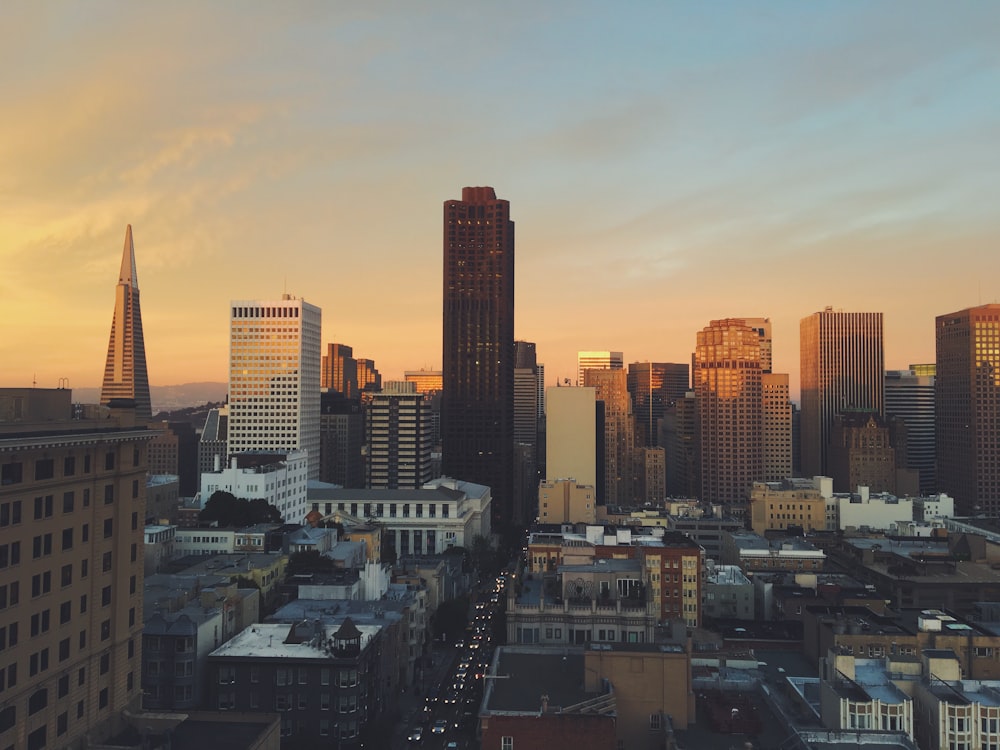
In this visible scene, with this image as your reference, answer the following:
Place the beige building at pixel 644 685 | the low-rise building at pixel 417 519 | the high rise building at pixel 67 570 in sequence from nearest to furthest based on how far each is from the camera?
the high rise building at pixel 67 570, the beige building at pixel 644 685, the low-rise building at pixel 417 519

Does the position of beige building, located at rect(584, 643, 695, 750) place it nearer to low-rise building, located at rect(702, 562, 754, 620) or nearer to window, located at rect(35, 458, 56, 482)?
window, located at rect(35, 458, 56, 482)

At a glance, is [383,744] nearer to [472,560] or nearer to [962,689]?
[962,689]

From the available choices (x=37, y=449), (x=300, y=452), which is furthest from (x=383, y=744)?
(x=300, y=452)

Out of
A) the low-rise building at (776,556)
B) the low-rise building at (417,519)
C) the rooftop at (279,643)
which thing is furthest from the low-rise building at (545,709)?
the low-rise building at (417,519)

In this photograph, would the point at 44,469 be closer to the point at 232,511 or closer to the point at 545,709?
the point at 545,709

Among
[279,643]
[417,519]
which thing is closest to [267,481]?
[417,519]

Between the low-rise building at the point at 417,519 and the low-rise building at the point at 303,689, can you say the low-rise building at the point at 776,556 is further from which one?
the low-rise building at the point at 303,689
